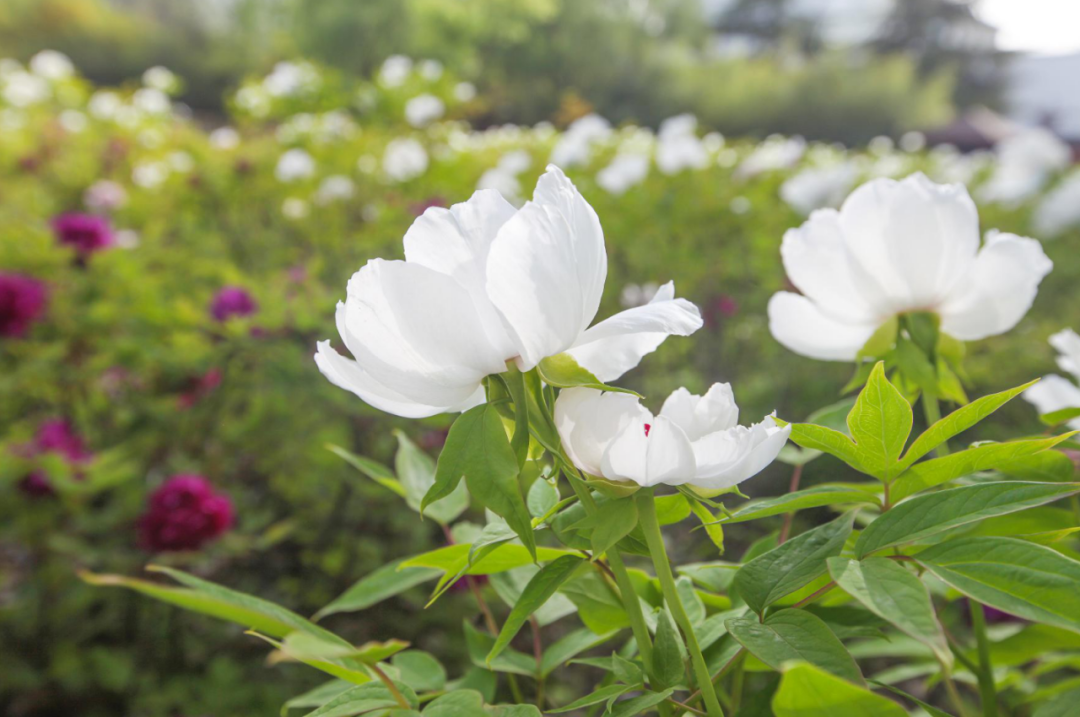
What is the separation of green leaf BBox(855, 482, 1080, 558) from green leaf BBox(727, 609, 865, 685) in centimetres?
3

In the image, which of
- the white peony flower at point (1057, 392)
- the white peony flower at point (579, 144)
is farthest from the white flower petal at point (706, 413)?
the white peony flower at point (579, 144)

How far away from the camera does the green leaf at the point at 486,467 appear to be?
0.23 meters

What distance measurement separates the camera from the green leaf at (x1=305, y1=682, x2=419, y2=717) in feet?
0.77

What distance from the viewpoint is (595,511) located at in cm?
24

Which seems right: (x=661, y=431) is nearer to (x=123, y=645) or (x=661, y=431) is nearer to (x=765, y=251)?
(x=123, y=645)

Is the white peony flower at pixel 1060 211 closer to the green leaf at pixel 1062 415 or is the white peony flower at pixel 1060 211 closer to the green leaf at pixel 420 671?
the green leaf at pixel 1062 415

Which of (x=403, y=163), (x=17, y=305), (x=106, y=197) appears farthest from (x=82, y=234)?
(x=403, y=163)

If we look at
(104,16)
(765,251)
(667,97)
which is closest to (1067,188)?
(765,251)

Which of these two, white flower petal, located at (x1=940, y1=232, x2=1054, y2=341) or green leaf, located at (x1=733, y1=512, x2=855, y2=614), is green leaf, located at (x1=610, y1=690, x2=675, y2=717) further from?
white flower petal, located at (x1=940, y1=232, x2=1054, y2=341)

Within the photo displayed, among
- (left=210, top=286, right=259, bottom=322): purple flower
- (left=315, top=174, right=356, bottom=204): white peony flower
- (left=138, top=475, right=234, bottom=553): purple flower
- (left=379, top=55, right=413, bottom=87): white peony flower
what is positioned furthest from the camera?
(left=379, top=55, right=413, bottom=87): white peony flower

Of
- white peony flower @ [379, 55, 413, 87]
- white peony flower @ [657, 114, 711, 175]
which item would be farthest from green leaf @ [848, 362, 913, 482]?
white peony flower @ [379, 55, 413, 87]

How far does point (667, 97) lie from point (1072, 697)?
1380cm

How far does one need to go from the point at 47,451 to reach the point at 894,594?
40.5 inches

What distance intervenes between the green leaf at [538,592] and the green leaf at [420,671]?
107mm
